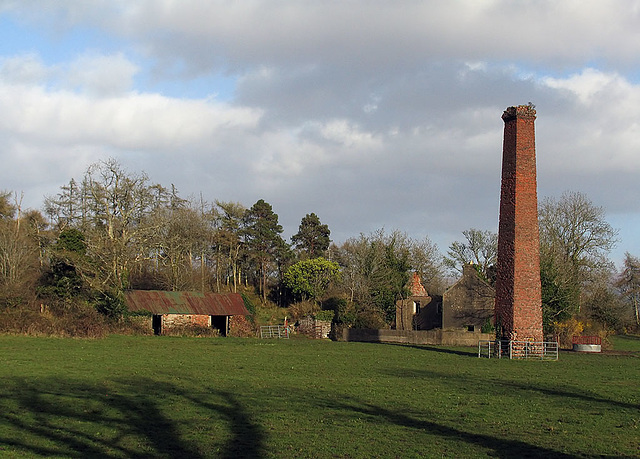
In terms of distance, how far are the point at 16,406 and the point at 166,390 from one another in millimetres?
4452

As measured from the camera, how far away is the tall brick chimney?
37.9 meters

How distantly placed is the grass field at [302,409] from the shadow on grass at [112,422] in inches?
1.4

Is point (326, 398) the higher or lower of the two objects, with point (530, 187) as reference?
lower

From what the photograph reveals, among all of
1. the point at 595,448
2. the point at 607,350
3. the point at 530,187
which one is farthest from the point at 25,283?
the point at 595,448

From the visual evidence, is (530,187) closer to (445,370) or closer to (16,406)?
(445,370)

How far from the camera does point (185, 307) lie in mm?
55344

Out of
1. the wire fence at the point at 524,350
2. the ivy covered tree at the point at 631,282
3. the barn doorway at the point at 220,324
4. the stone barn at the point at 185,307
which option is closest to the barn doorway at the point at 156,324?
the stone barn at the point at 185,307

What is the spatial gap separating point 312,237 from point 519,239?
51.3 meters

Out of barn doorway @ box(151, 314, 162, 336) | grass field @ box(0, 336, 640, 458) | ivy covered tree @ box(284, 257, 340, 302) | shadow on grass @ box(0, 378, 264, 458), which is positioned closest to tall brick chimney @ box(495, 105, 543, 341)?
grass field @ box(0, 336, 640, 458)

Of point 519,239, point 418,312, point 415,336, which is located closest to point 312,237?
point 418,312

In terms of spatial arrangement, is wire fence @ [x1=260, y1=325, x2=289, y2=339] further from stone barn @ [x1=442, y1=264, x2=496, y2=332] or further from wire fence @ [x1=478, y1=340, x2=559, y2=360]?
wire fence @ [x1=478, y1=340, x2=559, y2=360]

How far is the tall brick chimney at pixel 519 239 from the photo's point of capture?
37.9 meters

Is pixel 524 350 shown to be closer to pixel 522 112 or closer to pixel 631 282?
pixel 522 112

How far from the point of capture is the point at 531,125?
3891cm
